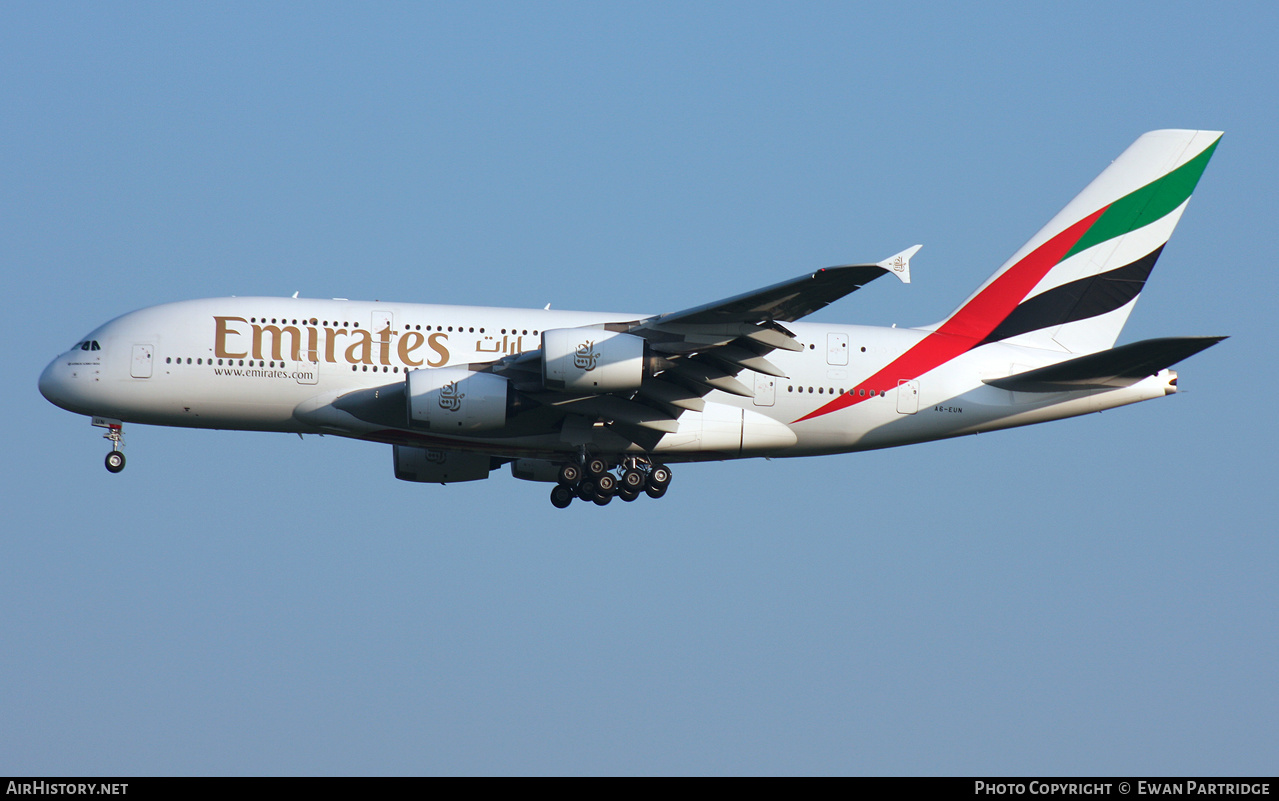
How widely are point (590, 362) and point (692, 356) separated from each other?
2.39 metres

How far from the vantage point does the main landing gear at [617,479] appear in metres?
33.0

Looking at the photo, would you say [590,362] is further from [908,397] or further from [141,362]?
[141,362]

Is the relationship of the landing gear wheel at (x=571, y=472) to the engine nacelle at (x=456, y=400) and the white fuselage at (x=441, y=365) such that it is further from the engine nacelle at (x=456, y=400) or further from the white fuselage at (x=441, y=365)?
the engine nacelle at (x=456, y=400)

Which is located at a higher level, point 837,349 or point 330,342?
point 837,349

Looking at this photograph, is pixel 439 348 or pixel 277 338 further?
pixel 439 348

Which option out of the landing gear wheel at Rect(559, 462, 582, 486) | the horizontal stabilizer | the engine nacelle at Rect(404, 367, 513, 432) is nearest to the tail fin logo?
the engine nacelle at Rect(404, 367, 513, 432)

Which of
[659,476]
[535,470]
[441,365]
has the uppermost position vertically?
[441,365]

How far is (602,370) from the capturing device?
29406mm

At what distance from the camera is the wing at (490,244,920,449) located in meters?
27.9

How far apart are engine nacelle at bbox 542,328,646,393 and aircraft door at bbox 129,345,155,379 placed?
933 centimetres

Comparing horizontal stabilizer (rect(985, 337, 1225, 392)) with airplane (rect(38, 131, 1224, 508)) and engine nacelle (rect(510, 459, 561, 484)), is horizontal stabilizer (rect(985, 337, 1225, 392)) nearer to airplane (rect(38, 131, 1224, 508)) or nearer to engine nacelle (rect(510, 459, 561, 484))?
airplane (rect(38, 131, 1224, 508))

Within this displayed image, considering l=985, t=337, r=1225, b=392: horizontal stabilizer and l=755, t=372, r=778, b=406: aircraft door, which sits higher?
l=985, t=337, r=1225, b=392: horizontal stabilizer

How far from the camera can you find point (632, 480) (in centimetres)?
3319

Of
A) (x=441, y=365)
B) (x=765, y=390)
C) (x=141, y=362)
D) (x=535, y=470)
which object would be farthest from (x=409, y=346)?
(x=765, y=390)
